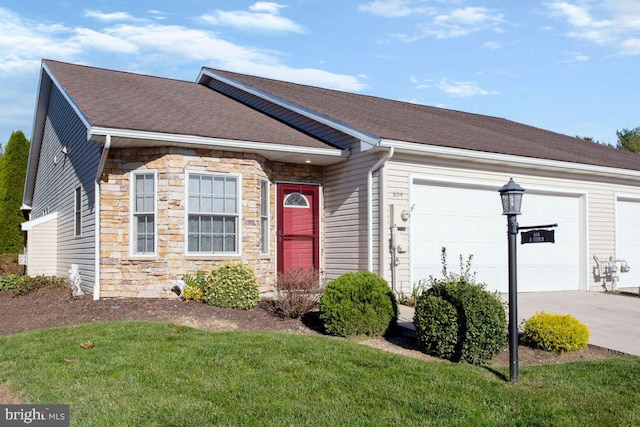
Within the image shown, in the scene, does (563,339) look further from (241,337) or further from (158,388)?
(158,388)

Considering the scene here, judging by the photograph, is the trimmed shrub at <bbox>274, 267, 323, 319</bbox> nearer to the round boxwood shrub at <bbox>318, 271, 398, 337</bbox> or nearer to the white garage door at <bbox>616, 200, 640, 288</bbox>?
the round boxwood shrub at <bbox>318, 271, 398, 337</bbox>

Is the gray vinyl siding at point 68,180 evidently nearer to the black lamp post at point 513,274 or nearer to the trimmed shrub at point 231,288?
the trimmed shrub at point 231,288

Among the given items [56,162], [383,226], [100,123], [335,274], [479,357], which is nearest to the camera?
[479,357]

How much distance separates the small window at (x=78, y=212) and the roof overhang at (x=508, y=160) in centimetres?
665

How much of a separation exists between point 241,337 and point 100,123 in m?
4.73

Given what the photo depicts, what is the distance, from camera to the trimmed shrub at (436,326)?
7250 mm

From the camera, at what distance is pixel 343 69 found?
48.4 ft

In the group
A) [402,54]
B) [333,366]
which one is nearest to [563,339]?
[333,366]

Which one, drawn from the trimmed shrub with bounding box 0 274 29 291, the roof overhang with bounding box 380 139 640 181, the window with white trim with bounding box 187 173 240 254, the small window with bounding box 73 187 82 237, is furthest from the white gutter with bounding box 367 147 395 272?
the trimmed shrub with bounding box 0 274 29 291

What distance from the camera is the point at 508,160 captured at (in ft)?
40.5

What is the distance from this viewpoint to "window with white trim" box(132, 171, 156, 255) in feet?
35.7

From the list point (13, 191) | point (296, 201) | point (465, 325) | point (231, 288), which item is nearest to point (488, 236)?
point (296, 201)

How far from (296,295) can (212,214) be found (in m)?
2.59

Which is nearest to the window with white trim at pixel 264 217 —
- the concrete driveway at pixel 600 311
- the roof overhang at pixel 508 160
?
the roof overhang at pixel 508 160
